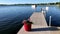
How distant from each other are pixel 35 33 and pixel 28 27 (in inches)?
22.3

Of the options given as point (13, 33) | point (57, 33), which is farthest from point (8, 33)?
point (57, 33)

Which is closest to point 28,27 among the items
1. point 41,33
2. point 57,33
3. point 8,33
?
point 41,33

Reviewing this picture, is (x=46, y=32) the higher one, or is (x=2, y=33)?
(x=46, y=32)

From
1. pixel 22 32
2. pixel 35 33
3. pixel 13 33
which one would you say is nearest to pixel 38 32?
pixel 35 33

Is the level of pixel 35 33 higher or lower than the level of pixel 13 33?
higher

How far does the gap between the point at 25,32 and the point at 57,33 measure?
5.28 ft

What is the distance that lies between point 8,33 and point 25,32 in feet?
15.6

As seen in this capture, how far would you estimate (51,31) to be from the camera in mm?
8547

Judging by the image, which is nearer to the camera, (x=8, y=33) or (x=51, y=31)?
(x=51, y=31)

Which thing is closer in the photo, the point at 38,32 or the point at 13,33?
the point at 38,32

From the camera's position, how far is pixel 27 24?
8547 mm

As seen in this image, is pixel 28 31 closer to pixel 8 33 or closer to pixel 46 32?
pixel 46 32

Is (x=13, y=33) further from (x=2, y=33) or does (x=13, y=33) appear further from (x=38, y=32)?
(x=38, y=32)

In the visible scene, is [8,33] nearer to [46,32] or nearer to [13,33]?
[13,33]
